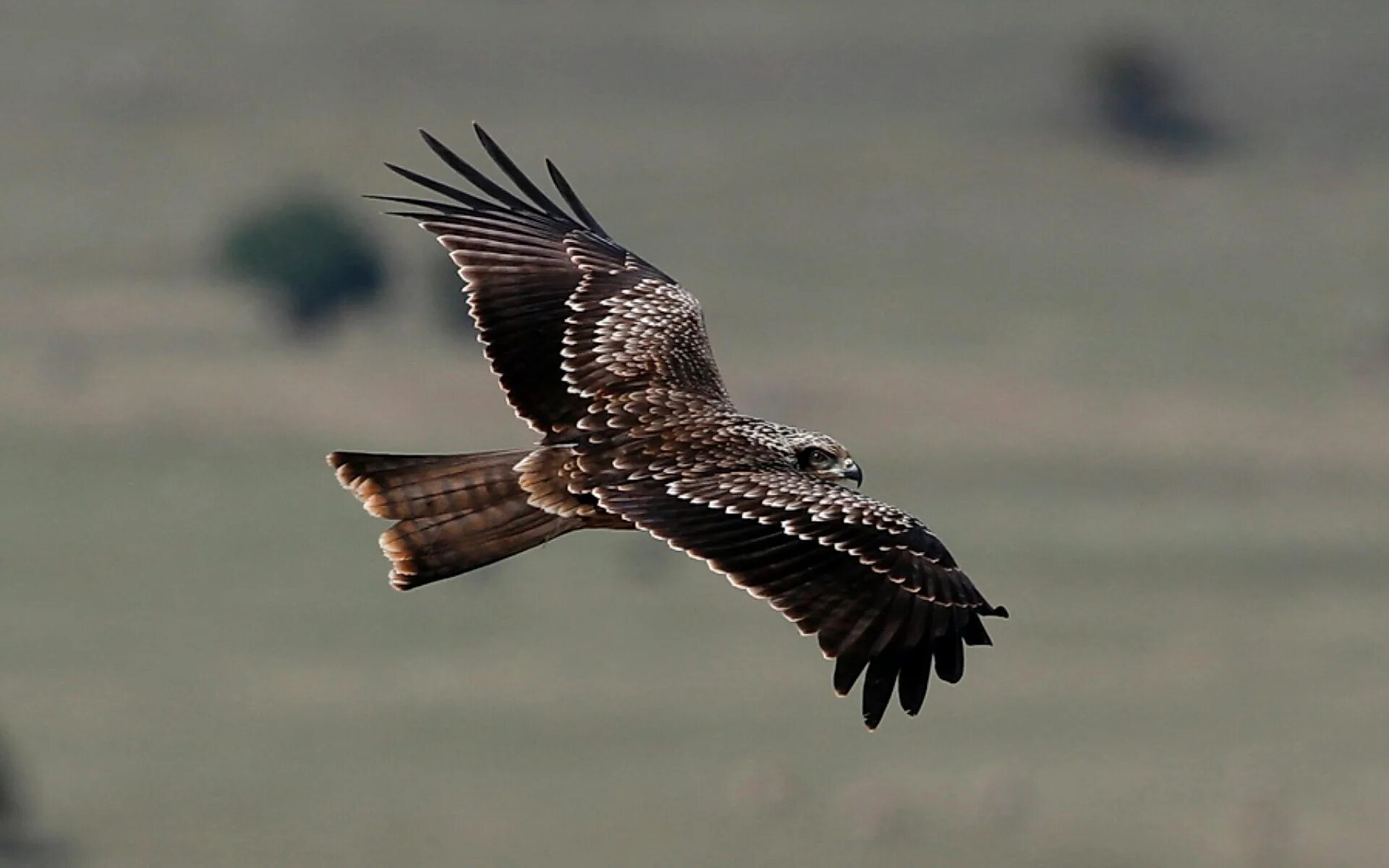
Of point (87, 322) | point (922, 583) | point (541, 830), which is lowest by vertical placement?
point (541, 830)

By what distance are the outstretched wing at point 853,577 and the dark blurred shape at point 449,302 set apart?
57.8m

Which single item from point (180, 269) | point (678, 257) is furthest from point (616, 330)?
point (180, 269)

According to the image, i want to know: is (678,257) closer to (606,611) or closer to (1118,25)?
(606,611)

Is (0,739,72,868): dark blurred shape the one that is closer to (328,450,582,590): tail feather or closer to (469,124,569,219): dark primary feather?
(469,124,569,219): dark primary feather

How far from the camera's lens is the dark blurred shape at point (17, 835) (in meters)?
54.6

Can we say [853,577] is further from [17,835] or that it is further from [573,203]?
[17,835]

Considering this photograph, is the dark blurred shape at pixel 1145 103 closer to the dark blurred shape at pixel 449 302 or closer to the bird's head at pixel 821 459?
the dark blurred shape at pixel 449 302

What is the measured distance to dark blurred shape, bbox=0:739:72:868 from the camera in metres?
54.6

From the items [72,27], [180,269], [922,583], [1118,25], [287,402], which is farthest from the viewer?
[1118,25]

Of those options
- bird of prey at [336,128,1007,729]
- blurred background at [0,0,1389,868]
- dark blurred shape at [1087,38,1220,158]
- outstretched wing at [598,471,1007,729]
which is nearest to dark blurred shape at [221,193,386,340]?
blurred background at [0,0,1389,868]

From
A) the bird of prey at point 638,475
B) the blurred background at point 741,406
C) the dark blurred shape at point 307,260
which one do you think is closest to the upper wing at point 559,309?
the bird of prey at point 638,475

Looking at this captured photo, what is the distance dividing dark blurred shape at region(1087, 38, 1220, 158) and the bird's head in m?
70.4

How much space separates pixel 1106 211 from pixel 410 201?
62512 mm

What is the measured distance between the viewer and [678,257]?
70.1m
